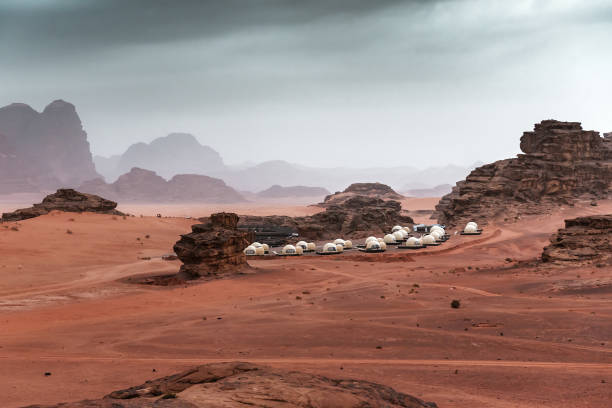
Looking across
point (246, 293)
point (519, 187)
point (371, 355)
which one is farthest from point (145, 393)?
point (519, 187)

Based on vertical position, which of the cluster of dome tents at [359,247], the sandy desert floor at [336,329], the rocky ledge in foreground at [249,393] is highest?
the rocky ledge in foreground at [249,393]

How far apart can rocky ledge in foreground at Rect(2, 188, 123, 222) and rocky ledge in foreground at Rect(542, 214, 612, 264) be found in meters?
53.5

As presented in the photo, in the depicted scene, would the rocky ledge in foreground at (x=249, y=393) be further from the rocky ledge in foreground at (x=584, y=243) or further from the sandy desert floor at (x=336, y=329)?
the rocky ledge in foreground at (x=584, y=243)

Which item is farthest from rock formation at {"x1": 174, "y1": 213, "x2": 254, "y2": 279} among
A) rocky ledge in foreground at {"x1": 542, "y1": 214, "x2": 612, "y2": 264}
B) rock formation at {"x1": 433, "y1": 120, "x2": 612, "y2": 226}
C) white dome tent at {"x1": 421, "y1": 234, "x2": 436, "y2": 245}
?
rock formation at {"x1": 433, "y1": 120, "x2": 612, "y2": 226}

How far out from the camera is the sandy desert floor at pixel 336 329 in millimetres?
11320

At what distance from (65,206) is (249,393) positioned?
6316 cm

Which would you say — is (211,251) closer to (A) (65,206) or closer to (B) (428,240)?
(B) (428,240)

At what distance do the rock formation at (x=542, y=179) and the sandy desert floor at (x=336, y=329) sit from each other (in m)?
34.2

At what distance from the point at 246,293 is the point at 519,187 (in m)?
52.3

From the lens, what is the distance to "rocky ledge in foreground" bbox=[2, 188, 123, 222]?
5988cm

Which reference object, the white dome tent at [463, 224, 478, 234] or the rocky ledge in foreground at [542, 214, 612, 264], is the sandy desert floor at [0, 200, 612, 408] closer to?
the rocky ledge in foreground at [542, 214, 612, 264]

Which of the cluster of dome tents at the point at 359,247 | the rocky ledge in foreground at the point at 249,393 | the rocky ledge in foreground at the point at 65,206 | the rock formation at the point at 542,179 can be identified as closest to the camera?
the rocky ledge in foreground at the point at 249,393

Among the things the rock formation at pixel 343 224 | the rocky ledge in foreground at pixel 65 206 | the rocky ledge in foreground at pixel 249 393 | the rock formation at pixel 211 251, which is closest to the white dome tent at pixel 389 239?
the rock formation at pixel 343 224

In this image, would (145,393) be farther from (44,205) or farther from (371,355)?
(44,205)
